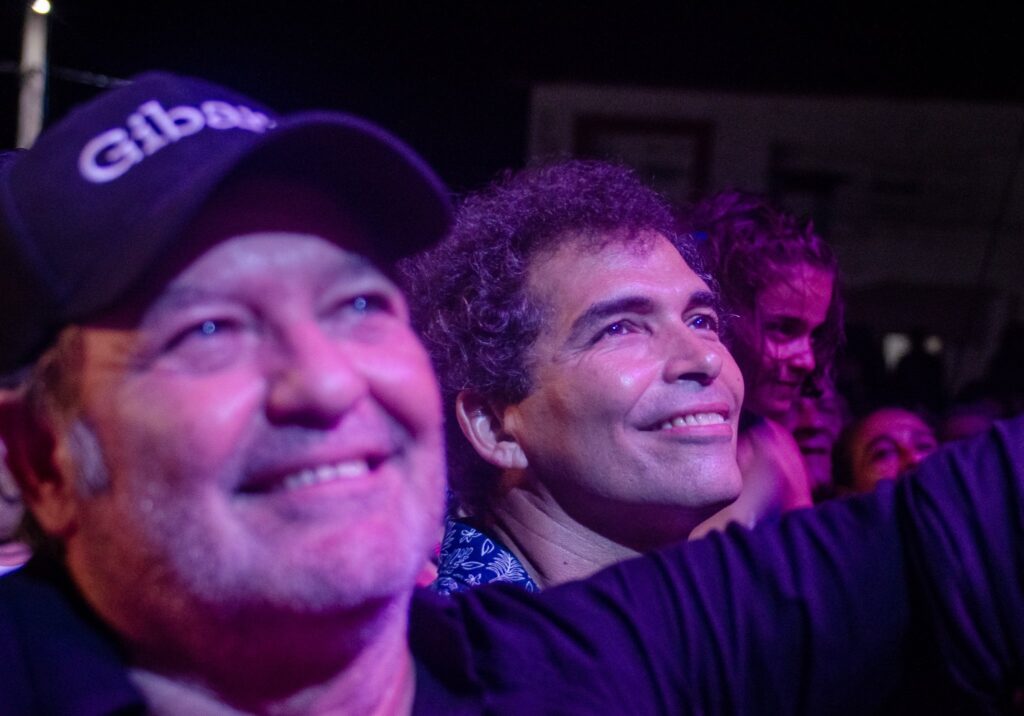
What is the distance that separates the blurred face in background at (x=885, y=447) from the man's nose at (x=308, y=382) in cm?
294

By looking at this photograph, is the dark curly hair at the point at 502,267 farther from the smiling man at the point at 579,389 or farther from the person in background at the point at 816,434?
the person in background at the point at 816,434

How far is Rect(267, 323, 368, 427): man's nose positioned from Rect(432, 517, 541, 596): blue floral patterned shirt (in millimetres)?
793

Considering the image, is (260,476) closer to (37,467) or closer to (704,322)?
(37,467)

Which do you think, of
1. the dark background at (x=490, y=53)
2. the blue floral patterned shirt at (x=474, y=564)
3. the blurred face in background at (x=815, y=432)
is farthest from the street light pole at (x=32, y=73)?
the blue floral patterned shirt at (x=474, y=564)

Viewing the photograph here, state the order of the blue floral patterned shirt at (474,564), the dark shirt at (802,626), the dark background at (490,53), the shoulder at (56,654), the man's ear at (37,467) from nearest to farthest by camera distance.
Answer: the shoulder at (56,654) → the man's ear at (37,467) → the dark shirt at (802,626) → the blue floral patterned shirt at (474,564) → the dark background at (490,53)

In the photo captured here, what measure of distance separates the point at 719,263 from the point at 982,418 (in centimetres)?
252

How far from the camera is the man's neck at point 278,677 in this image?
1.05 metres

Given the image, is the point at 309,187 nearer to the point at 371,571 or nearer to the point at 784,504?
the point at 371,571

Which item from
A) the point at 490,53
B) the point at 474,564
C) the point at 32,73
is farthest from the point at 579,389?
the point at 490,53

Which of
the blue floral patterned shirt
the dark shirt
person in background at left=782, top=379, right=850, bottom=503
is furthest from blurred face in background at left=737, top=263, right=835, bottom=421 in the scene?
the dark shirt

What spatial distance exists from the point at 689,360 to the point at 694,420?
0.12m

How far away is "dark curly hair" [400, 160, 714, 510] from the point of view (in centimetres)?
202

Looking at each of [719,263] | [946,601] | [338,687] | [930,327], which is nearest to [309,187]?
[338,687]

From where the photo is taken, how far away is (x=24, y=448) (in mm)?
1153
